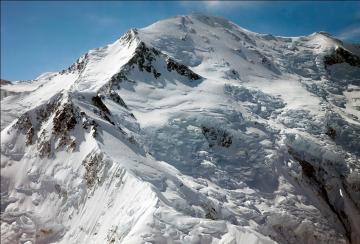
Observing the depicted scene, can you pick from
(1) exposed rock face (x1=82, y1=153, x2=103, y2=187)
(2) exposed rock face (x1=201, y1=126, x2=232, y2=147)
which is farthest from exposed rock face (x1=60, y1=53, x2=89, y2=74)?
(1) exposed rock face (x1=82, y1=153, x2=103, y2=187)

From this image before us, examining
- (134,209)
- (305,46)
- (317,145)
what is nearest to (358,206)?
(317,145)

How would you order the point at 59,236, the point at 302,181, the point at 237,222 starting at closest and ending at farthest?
the point at 59,236, the point at 237,222, the point at 302,181

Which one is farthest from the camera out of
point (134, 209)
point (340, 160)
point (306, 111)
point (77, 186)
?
point (306, 111)

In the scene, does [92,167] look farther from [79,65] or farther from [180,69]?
[79,65]

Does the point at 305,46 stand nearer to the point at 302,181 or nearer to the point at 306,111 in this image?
the point at 306,111

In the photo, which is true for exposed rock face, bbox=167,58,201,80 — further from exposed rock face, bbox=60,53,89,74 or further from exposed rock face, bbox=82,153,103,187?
exposed rock face, bbox=82,153,103,187

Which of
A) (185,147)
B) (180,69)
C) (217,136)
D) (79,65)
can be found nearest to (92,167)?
(185,147)

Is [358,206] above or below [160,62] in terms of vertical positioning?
below

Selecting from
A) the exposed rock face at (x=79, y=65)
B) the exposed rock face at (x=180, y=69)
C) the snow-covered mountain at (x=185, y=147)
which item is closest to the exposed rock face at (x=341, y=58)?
the snow-covered mountain at (x=185, y=147)
